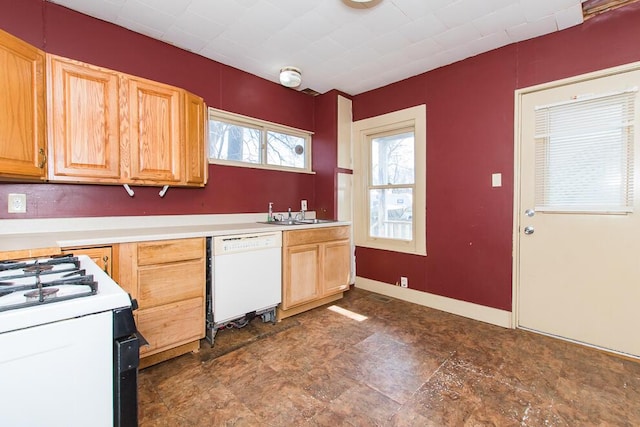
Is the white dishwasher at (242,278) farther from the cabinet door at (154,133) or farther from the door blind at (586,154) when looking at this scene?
the door blind at (586,154)

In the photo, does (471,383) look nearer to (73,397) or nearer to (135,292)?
(73,397)

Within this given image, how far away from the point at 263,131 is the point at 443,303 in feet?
A: 8.99

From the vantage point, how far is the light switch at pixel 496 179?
8.90 ft

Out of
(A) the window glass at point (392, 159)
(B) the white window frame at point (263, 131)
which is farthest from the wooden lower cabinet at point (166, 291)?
(A) the window glass at point (392, 159)

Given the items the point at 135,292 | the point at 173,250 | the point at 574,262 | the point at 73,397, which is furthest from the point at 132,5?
the point at 574,262

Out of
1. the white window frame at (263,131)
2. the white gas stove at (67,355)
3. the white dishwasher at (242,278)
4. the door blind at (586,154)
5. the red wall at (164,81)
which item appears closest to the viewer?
the white gas stove at (67,355)

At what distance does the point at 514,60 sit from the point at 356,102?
177 cm

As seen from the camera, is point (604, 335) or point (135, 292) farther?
point (604, 335)

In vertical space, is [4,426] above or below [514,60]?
below

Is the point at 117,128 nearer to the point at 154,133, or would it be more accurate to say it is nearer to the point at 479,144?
the point at 154,133

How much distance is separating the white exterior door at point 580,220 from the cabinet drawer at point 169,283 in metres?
2.73

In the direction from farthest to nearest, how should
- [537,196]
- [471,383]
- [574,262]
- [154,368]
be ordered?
[537,196] → [574,262] → [154,368] → [471,383]

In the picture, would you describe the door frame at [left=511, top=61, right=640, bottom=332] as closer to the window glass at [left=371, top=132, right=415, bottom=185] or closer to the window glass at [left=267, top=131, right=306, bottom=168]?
the window glass at [left=371, top=132, right=415, bottom=185]

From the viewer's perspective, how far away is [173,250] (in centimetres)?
208
